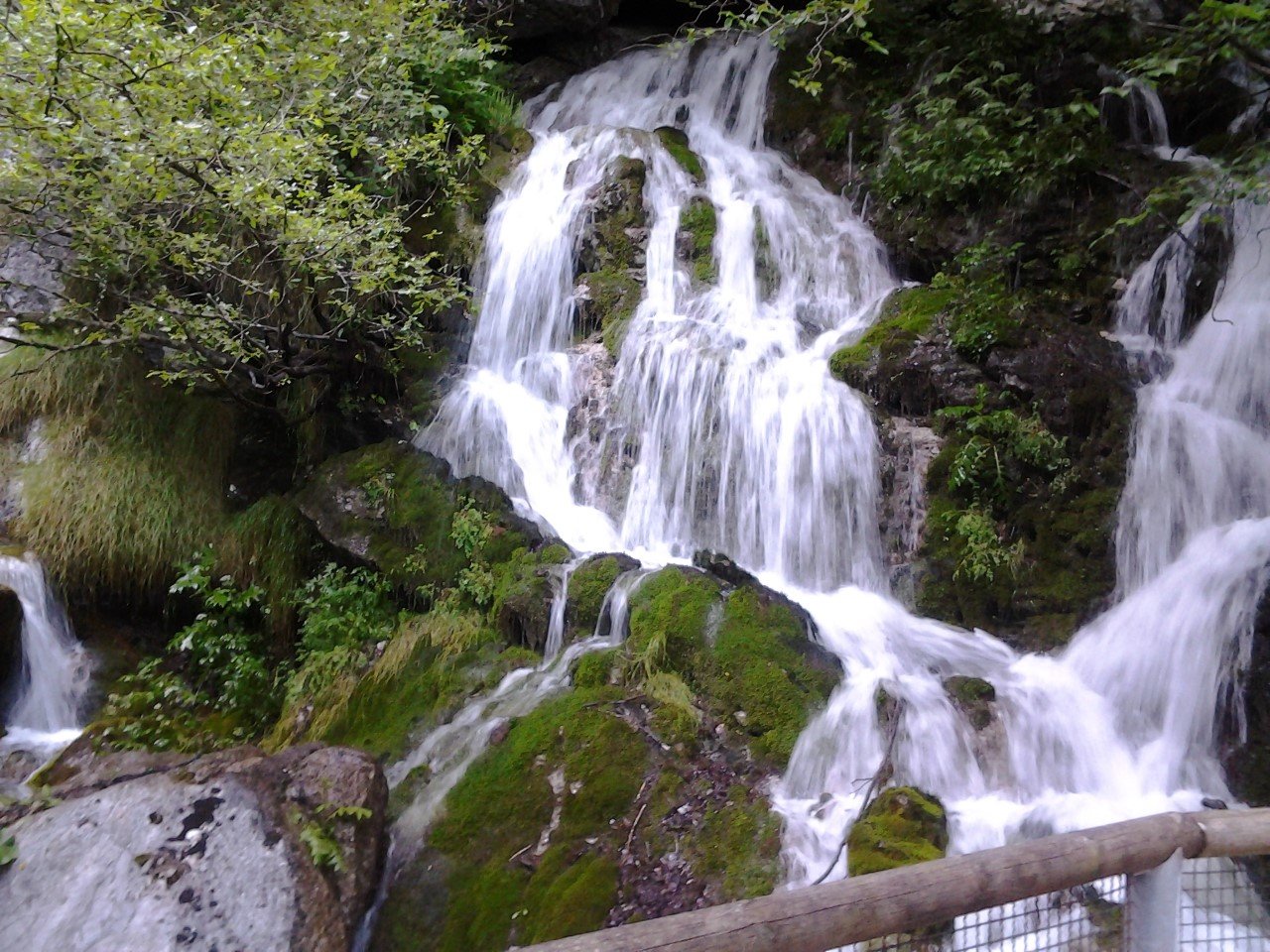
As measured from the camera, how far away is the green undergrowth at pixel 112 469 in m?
6.81

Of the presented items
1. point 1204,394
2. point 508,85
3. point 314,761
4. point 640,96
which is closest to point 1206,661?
point 1204,394

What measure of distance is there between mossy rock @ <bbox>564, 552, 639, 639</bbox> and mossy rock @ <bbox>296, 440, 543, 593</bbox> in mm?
697

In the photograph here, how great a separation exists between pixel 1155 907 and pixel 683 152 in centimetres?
903

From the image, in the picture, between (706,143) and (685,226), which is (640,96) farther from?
(685,226)

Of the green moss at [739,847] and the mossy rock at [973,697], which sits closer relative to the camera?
the green moss at [739,847]

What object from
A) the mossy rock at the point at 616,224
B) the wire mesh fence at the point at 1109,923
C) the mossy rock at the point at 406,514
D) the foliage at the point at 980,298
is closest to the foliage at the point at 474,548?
the mossy rock at the point at 406,514

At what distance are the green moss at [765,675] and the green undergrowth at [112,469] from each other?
4737 mm

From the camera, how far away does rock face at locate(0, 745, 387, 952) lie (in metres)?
3.33

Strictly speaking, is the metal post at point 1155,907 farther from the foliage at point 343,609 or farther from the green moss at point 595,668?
the foliage at point 343,609

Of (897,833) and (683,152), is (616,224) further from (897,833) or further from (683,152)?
(897,833)

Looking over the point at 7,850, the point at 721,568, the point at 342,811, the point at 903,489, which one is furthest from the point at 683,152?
the point at 7,850

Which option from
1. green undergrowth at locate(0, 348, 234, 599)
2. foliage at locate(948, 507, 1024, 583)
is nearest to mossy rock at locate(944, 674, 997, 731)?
foliage at locate(948, 507, 1024, 583)

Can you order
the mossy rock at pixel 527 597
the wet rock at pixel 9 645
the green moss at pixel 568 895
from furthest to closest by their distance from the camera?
the wet rock at pixel 9 645
the mossy rock at pixel 527 597
the green moss at pixel 568 895

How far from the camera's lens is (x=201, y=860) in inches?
139
